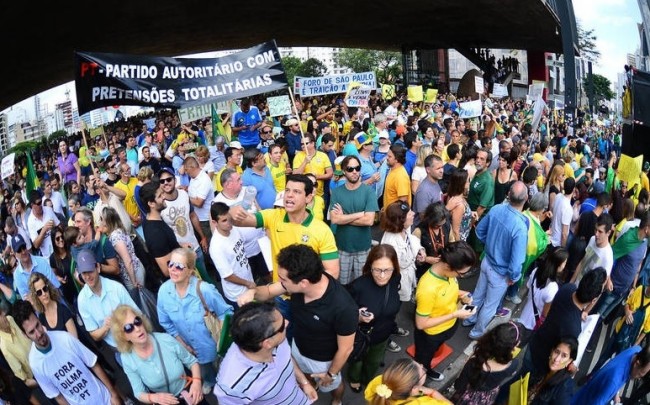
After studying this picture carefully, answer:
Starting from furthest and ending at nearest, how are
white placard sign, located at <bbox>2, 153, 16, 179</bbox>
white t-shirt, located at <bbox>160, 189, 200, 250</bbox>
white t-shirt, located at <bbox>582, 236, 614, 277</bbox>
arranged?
1. white placard sign, located at <bbox>2, 153, 16, 179</bbox>
2. white t-shirt, located at <bbox>160, 189, 200, 250</bbox>
3. white t-shirt, located at <bbox>582, 236, 614, 277</bbox>

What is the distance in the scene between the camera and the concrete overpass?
65.1ft

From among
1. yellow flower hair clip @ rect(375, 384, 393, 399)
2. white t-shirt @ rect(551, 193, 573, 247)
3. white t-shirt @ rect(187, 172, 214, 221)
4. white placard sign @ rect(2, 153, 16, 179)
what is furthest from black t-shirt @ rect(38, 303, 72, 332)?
white t-shirt @ rect(551, 193, 573, 247)

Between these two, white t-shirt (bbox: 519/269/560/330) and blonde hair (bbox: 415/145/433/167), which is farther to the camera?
blonde hair (bbox: 415/145/433/167)

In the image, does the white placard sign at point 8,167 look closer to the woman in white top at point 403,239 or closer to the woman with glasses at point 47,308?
the woman with glasses at point 47,308

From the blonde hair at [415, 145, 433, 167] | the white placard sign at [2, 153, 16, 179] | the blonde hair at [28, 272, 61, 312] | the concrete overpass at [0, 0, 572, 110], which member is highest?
the concrete overpass at [0, 0, 572, 110]

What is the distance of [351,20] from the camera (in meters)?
29.0

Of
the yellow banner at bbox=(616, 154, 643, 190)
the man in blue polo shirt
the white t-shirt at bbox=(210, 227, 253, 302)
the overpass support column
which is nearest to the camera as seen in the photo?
the white t-shirt at bbox=(210, 227, 253, 302)

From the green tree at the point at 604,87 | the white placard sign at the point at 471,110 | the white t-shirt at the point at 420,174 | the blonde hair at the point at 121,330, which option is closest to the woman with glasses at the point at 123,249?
the blonde hair at the point at 121,330

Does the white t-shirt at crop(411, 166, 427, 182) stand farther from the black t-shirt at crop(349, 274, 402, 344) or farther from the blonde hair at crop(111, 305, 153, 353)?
the blonde hair at crop(111, 305, 153, 353)

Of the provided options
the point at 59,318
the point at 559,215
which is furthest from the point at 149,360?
the point at 559,215

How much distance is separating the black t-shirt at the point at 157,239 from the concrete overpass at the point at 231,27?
16.7 metres

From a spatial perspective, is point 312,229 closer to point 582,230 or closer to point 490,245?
point 490,245

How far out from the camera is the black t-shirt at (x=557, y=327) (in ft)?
10.3

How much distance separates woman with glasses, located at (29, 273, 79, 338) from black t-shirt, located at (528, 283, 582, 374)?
3500 millimetres
